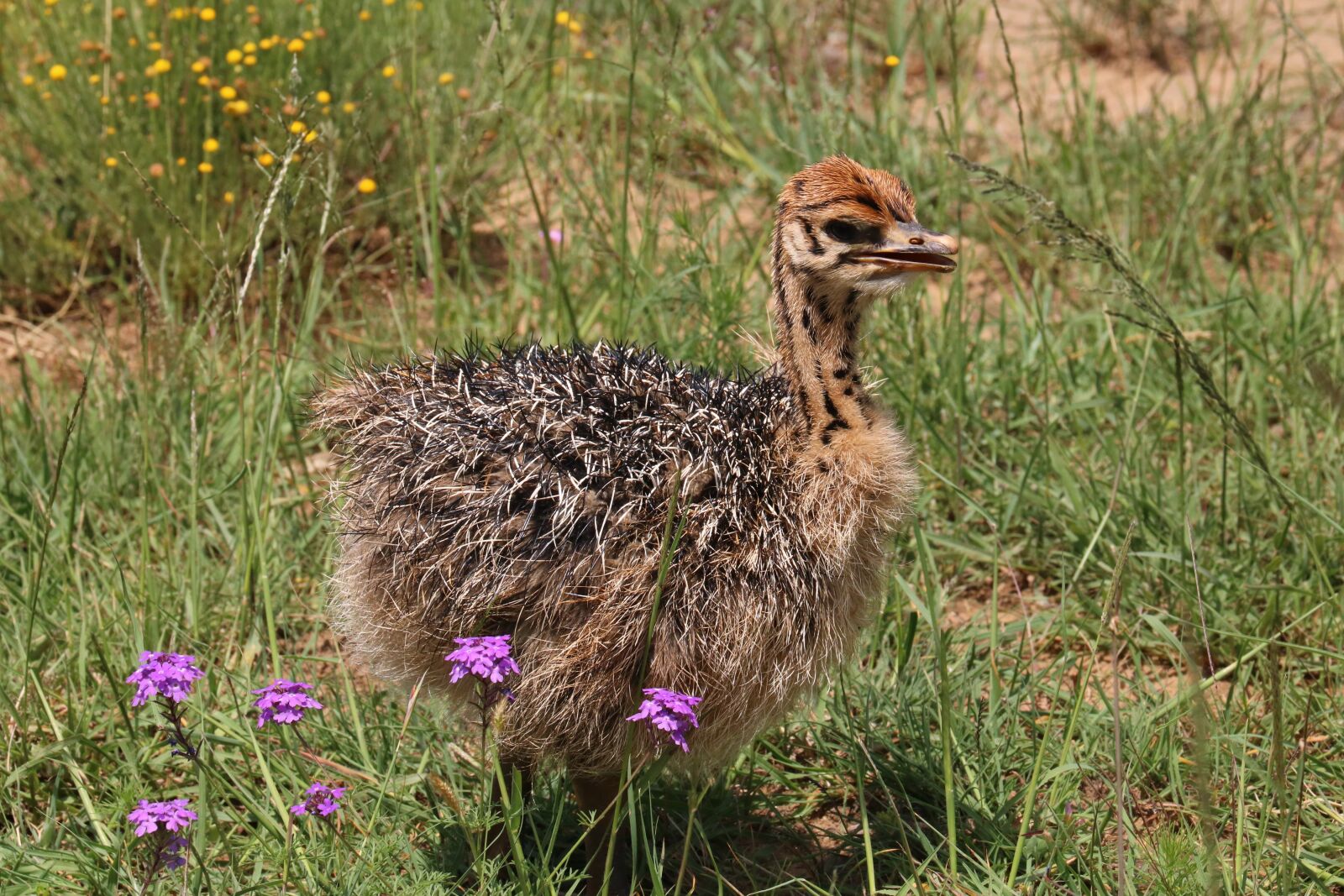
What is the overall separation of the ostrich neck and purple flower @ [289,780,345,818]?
1.31 meters

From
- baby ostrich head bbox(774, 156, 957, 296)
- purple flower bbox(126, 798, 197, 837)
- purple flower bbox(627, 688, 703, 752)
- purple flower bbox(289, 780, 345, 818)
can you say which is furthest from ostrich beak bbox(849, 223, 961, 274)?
purple flower bbox(126, 798, 197, 837)

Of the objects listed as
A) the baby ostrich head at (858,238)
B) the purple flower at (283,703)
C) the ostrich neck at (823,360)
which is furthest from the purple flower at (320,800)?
the baby ostrich head at (858,238)

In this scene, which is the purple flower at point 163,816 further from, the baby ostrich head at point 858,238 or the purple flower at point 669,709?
the baby ostrich head at point 858,238

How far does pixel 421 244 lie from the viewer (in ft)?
20.4

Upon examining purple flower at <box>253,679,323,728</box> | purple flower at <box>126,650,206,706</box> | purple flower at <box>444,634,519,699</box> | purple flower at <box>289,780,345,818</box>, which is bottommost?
purple flower at <box>289,780,345,818</box>

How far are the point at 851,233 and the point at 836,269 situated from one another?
88mm

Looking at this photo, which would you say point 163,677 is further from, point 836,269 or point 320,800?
point 836,269

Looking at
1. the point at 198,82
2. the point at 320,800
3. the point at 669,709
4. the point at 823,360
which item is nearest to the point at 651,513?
the point at 669,709

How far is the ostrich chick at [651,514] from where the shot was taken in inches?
129

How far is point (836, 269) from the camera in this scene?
11.3ft

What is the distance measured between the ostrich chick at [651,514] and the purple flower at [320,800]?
1.25 ft

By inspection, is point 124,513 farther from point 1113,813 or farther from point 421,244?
point 1113,813

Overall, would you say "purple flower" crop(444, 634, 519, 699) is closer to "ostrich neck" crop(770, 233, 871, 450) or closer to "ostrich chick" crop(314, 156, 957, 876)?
"ostrich chick" crop(314, 156, 957, 876)

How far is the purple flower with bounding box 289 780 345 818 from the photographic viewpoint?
317 centimetres
